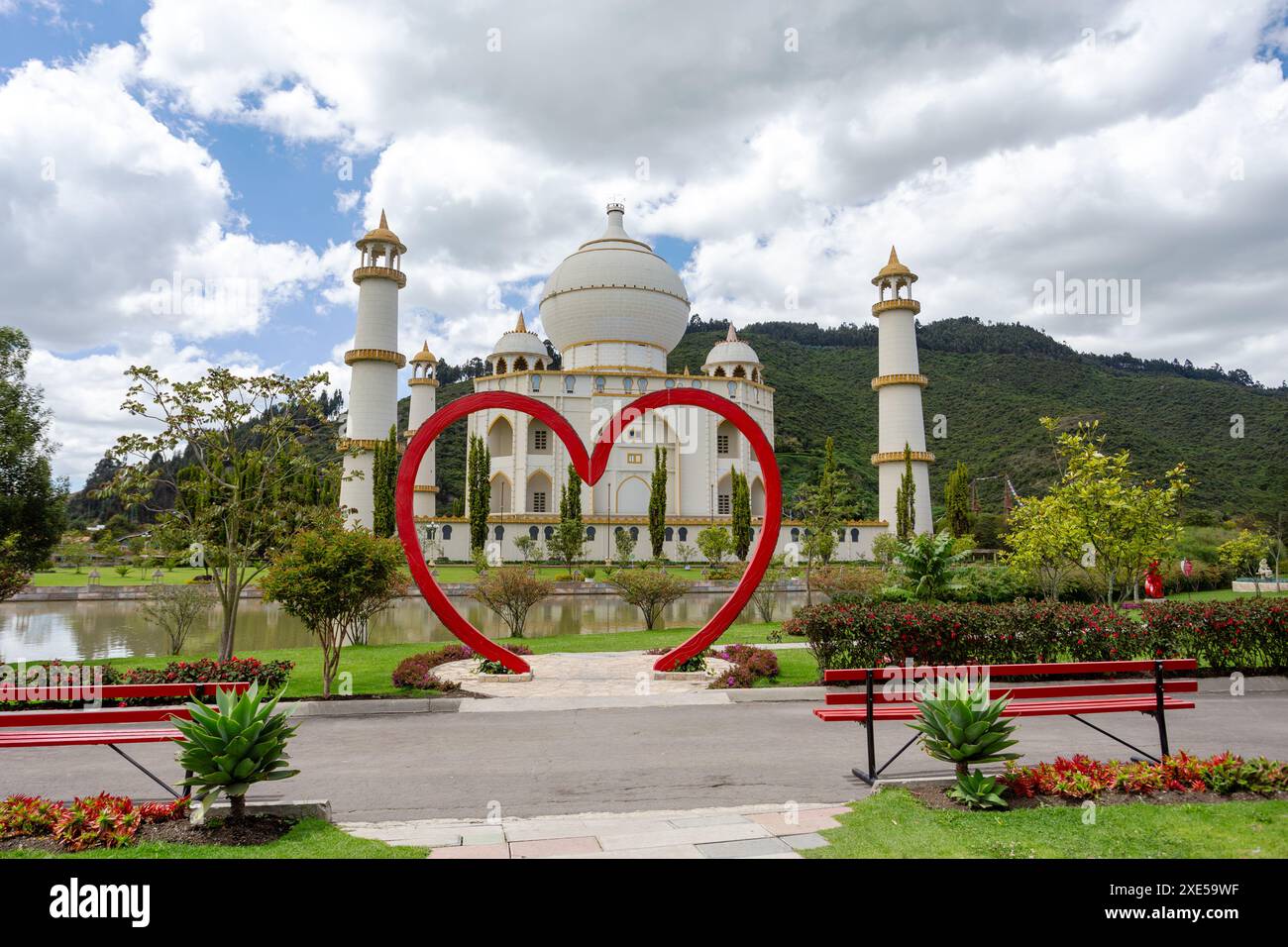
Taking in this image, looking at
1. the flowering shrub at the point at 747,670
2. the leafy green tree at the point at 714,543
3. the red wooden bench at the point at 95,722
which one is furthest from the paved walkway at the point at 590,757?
the leafy green tree at the point at 714,543

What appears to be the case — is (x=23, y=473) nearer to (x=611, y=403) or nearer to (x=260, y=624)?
(x=260, y=624)

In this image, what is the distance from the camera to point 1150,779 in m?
5.54

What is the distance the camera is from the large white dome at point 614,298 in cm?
4797

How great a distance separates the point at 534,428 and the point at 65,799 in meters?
41.5

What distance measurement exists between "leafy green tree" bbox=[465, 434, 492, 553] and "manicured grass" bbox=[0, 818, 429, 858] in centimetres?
3370

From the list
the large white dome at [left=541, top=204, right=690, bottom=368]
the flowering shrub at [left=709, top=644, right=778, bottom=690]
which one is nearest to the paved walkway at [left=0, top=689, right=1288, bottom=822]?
the flowering shrub at [left=709, top=644, right=778, bottom=690]

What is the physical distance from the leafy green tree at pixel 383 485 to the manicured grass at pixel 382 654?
22.5m

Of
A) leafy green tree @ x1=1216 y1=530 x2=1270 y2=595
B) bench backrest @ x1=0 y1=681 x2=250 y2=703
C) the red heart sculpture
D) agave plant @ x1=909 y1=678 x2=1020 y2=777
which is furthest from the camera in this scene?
leafy green tree @ x1=1216 y1=530 x2=1270 y2=595

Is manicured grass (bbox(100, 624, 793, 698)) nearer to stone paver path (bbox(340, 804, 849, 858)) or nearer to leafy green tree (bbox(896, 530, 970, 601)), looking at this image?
leafy green tree (bbox(896, 530, 970, 601))

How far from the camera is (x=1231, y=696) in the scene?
10.9 meters

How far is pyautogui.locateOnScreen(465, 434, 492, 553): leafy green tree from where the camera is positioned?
39656mm

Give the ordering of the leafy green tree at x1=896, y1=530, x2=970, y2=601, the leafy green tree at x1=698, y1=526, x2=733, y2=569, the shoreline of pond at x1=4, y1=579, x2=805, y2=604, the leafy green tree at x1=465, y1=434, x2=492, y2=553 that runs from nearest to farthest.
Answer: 1. the leafy green tree at x1=896, y1=530, x2=970, y2=601
2. the shoreline of pond at x1=4, y1=579, x2=805, y2=604
3. the leafy green tree at x1=698, y1=526, x2=733, y2=569
4. the leafy green tree at x1=465, y1=434, x2=492, y2=553

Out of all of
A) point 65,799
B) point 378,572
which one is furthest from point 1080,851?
point 378,572

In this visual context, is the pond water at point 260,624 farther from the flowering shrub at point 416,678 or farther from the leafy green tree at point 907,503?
the leafy green tree at point 907,503
